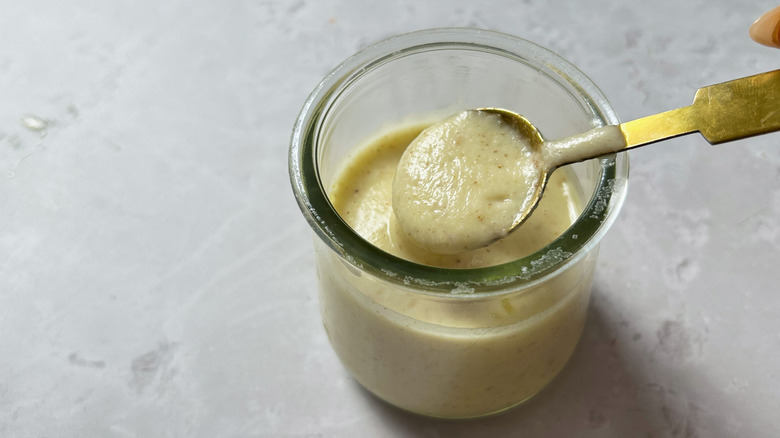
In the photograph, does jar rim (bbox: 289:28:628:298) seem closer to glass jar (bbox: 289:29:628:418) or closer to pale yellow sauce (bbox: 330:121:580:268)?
glass jar (bbox: 289:29:628:418)

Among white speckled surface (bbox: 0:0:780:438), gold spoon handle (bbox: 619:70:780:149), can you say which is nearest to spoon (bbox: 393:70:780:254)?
gold spoon handle (bbox: 619:70:780:149)

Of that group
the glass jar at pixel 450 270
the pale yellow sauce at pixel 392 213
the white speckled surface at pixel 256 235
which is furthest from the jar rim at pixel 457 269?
the white speckled surface at pixel 256 235

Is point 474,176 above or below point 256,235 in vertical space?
above

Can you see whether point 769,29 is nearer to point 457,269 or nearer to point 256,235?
point 457,269

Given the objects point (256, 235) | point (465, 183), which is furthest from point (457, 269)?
point (256, 235)

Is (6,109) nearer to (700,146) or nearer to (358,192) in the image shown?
(358,192)

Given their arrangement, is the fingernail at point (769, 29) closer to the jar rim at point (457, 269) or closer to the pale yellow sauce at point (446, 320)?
the jar rim at point (457, 269)

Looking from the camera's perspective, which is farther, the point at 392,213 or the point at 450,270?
the point at 392,213
